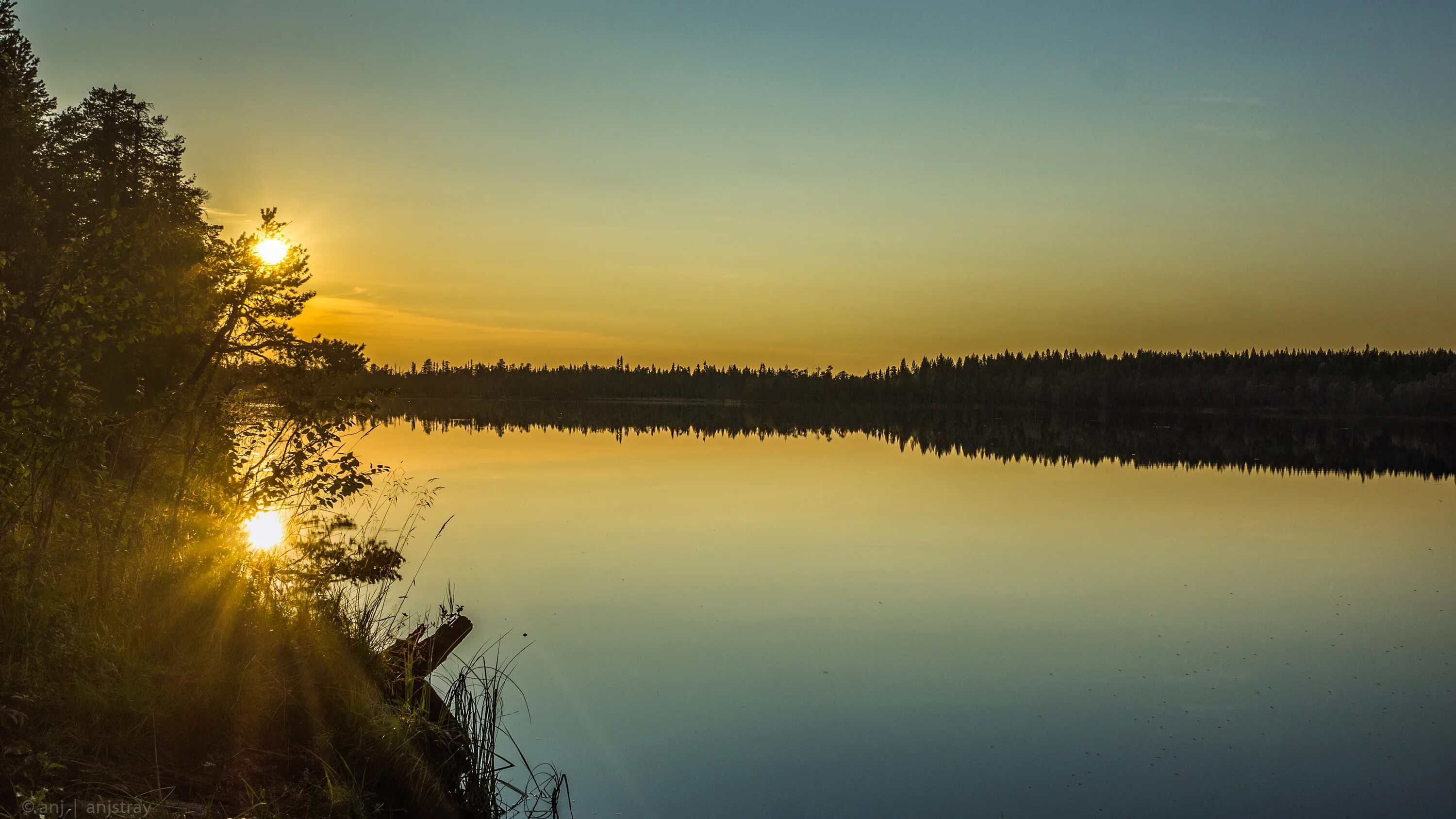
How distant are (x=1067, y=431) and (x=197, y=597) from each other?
82706 mm

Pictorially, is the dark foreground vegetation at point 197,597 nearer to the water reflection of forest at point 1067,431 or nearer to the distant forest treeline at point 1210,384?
the water reflection of forest at point 1067,431

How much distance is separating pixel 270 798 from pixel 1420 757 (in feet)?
32.9

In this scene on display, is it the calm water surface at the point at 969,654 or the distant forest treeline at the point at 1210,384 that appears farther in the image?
the distant forest treeline at the point at 1210,384

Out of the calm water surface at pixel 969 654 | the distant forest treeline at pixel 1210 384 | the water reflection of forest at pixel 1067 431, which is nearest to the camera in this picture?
the calm water surface at pixel 969 654

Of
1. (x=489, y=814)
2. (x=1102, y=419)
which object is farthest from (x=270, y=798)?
(x=1102, y=419)

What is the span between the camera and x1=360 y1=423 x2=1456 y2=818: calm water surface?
28.2ft

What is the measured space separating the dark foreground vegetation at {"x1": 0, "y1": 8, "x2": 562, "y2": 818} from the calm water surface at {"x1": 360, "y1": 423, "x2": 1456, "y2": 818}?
5.70ft

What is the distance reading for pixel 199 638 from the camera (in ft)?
25.4

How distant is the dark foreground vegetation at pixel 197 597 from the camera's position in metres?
6.23

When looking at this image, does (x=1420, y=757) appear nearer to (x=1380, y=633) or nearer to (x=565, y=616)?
(x=1380, y=633)

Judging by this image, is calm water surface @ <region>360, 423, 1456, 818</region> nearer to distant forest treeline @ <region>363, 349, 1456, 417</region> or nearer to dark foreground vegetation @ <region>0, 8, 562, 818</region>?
dark foreground vegetation @ <region>0, 8, 562, 818</region>

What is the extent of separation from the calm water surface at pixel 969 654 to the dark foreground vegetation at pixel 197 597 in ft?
5.70

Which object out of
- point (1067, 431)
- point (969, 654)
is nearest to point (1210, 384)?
point (1067, 431)

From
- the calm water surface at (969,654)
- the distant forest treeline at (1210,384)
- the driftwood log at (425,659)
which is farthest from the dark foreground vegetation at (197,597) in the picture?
the distant forest treeline at (1210,384)
